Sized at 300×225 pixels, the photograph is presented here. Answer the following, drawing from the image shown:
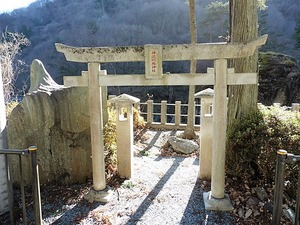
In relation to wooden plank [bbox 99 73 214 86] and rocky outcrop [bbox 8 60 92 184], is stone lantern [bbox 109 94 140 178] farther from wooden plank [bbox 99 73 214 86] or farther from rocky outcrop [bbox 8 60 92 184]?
wooden plank [bbox 99 73 214 86]

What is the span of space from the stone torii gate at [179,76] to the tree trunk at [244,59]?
0.98 m

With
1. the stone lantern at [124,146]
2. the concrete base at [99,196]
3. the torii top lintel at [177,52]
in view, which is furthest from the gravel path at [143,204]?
the torii top lintel at [177,52]

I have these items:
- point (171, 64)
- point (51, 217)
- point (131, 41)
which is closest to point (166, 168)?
point (51, 217)

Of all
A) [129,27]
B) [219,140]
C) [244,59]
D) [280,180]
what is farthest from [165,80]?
[129,27]

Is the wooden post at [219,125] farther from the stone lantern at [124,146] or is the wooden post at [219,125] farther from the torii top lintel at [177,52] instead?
the stone lantern at [124,146]

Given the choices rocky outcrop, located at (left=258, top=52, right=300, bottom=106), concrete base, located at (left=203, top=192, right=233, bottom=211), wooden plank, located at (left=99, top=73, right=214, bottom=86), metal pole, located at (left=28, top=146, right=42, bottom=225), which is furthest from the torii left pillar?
rocky outcrop, located at (left=258, top=52, right=300, bottom=106)

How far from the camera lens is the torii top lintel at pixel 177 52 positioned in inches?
138

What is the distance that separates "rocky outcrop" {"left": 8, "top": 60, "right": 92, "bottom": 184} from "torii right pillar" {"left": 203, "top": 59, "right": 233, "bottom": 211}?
232 cm

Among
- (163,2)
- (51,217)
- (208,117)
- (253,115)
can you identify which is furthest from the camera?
(163,2)

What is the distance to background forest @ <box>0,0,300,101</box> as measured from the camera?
22.7 m

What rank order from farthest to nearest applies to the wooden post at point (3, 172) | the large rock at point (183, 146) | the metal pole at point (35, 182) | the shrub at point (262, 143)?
the large rock at point (183, 146), the shrub at point (262, 143), the wooden post at point (3, 172), the metal pole at point (35, 182)

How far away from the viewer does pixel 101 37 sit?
26891 mm

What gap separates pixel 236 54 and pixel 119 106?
2.55 m

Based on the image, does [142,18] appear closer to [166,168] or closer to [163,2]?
[163,2]
